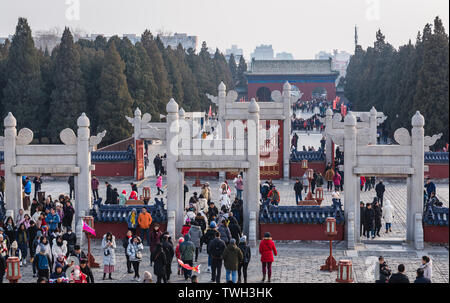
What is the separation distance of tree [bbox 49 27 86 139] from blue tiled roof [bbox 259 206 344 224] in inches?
894

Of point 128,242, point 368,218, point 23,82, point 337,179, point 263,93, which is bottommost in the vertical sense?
point 128,242

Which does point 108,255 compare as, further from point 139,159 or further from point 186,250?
point 139,159

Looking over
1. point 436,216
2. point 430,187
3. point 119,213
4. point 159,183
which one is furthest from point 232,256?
point 159,183

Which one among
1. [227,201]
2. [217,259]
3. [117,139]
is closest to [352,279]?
[217,259]

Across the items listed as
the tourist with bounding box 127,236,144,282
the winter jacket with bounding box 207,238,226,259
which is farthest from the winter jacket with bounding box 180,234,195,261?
the tourist with bounding box 127,236,144,282

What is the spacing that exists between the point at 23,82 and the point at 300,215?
25378 millimetres

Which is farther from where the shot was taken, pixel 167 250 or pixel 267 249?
pixel 167 250

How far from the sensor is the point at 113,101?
43.2m

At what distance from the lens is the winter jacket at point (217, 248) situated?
16.4 metres

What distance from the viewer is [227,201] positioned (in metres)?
24.2

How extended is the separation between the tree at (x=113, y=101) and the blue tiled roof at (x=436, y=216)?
25534 millimetres

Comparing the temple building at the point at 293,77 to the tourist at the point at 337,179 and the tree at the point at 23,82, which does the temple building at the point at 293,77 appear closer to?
the tree at the point at 23,82

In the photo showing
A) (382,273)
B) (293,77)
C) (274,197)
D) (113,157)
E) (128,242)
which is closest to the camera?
(382,273)

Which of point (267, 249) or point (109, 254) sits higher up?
point (267, 249)
